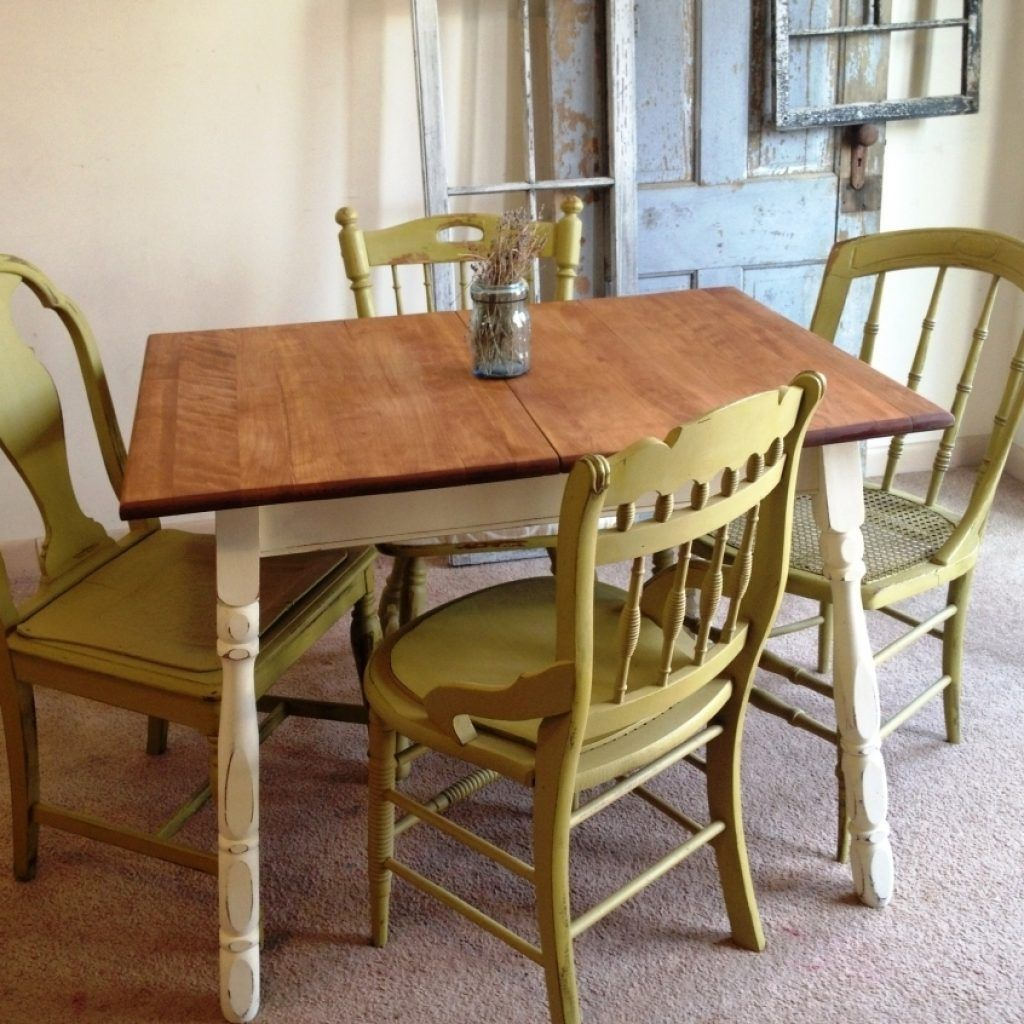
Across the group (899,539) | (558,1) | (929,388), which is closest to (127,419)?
(558,1)

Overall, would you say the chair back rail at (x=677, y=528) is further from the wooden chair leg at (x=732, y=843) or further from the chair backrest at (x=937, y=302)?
the chair backrest at (x=937, y=302)

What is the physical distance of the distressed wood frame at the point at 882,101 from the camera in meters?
2.78

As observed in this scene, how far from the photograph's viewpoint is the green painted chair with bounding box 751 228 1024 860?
194 centimetres

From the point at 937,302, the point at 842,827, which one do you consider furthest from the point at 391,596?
the point at 937,302

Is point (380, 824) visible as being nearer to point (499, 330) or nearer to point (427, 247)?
point (499, 330)

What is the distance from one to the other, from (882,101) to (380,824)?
2.10m

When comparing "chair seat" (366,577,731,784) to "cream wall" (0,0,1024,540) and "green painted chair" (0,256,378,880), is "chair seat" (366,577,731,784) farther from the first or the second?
"cream wall" (0,0,1024,540)

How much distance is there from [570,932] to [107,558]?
3.30 feet

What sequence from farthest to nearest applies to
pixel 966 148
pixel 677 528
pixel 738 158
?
pixel 966 148
pixel 738 158
pixel 677 528

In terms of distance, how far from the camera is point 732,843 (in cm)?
176

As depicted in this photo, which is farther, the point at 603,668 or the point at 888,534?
the point at 888,534

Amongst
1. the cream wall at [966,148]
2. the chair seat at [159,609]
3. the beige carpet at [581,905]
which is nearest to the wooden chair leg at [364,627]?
the chair seat at [159,609]

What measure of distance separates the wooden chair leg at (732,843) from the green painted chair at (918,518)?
0.24 metres

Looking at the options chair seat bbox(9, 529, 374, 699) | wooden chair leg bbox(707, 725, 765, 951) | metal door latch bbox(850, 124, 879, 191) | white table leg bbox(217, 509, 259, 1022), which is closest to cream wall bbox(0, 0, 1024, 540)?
metal door latch bbox(850, 124, 879, 191)
